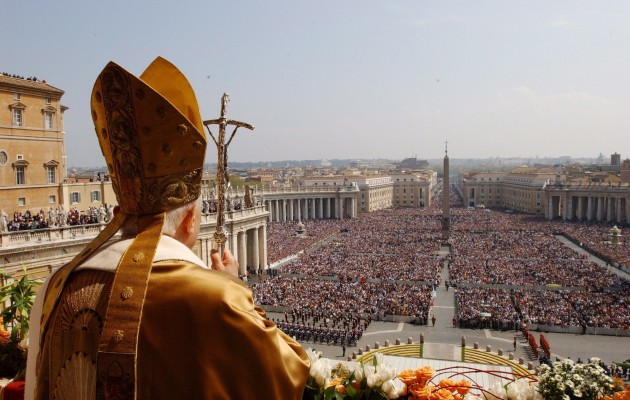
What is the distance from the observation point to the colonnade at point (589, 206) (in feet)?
280

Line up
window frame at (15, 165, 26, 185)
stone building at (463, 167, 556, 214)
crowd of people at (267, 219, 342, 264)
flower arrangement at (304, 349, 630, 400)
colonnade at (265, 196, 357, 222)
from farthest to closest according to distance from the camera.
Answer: stone building at (463, 167, 556, 214)
colonnade at (265, 196, 357, 222)
crowd of people at (267, 219, 342, 264)
window frame at (15, 165, 26, 185)
flower arrangement at (304, 349, 630, 400)

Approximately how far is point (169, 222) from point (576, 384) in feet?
13.8

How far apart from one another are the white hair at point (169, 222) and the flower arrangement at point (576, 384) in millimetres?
3922

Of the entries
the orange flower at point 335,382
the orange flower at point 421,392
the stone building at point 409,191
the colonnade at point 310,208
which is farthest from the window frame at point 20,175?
the stone building at point 409,191

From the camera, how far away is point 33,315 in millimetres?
2930

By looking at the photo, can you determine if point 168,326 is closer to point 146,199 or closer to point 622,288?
point 146,199

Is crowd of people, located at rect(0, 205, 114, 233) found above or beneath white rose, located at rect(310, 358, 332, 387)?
beneath

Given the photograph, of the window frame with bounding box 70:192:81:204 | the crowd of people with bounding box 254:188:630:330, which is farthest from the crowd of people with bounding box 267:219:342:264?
the window frame with bounding box 70:192:81:204

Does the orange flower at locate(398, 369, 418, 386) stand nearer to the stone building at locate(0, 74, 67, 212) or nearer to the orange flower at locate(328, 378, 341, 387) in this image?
the orange flower at locate(328, 378, 341, 387)

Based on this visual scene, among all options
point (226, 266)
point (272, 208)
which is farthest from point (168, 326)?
point (272, 208)

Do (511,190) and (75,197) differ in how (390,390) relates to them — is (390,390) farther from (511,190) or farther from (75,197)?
(511,190)

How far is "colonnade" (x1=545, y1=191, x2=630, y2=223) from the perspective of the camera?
85438 millimetres

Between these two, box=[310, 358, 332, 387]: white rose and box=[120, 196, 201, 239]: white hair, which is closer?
box=[120, 196, 201, 239]: white hair

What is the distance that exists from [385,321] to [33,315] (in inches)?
1098
